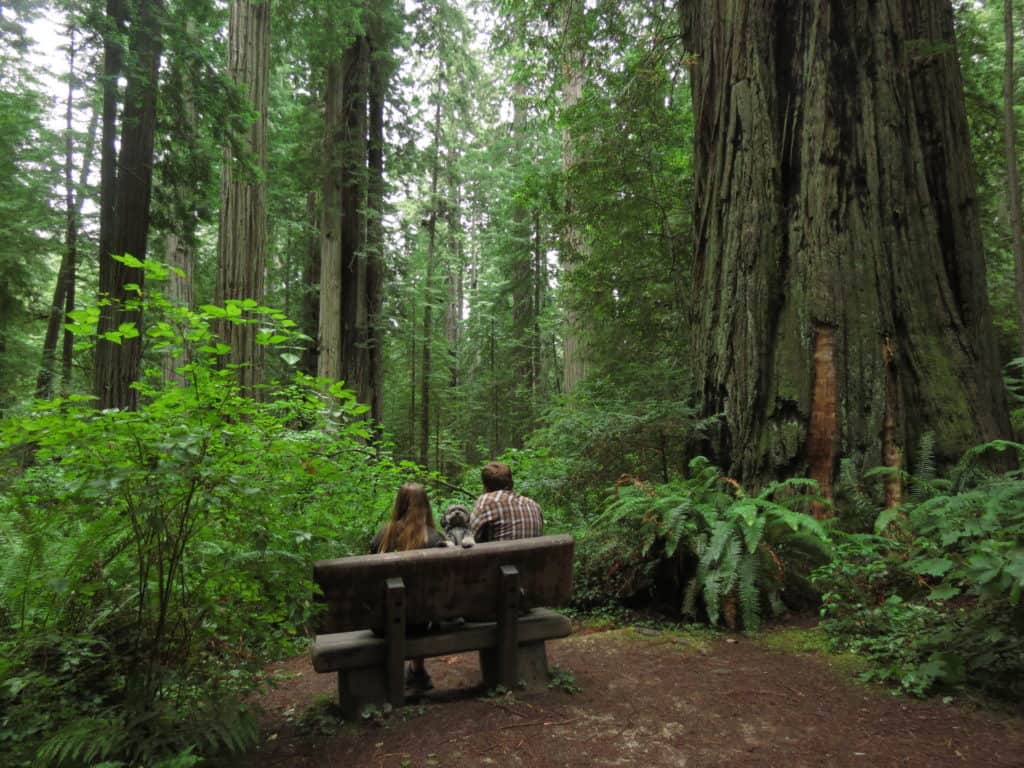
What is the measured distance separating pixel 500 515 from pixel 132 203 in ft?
17.7

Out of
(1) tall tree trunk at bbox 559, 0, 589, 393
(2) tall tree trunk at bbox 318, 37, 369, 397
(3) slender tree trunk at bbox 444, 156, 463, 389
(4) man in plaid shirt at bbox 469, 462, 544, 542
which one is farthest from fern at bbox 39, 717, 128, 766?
(3) slender tree trunk at bbox 444, 156, 463, 389

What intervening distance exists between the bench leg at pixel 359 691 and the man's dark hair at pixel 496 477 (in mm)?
1459

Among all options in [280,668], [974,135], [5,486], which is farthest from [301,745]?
[974,135]

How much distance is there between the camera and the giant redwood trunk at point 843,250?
18.6 ft

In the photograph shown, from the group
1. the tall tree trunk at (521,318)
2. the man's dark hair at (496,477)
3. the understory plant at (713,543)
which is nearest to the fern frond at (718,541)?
the understory plant at (713,543)

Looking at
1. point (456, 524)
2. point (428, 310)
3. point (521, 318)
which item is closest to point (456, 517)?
point (456, 524)

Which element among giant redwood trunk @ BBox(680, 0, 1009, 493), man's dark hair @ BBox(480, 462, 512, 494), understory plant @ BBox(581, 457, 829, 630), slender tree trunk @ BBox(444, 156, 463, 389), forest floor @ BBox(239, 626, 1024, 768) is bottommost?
forest floor @ BBox(239, 626, 1024, 768)

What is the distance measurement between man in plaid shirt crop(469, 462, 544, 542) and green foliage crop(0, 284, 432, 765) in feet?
4.30

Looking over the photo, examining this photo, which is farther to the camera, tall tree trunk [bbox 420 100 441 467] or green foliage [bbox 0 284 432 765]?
tall tree trunk [bbox 420 100 441 467]

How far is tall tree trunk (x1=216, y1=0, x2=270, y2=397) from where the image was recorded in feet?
26.6

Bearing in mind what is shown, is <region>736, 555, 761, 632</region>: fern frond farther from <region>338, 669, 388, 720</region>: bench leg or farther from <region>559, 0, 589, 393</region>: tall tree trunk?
<region>559, 0, 589, 393</region>: tall tree trunk

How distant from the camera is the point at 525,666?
13.1 ft

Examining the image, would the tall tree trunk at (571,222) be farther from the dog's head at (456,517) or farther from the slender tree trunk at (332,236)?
the dog's head at (456,517)

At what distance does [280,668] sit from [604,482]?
3.88 m
